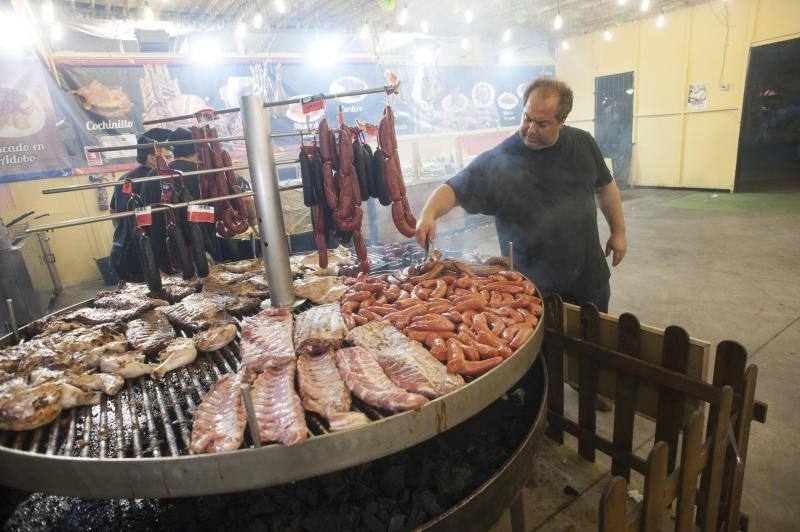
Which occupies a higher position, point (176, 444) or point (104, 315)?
point (104, 315)

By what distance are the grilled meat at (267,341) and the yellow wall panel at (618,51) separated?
15.3m

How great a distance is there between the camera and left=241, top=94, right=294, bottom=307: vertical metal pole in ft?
7.98

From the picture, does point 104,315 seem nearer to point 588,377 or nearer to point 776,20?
point 588,377

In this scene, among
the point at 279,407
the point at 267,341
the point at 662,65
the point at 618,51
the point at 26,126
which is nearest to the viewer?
the point at 279,407

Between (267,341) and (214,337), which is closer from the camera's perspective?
(267,341)

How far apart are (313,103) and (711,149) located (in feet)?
45.2

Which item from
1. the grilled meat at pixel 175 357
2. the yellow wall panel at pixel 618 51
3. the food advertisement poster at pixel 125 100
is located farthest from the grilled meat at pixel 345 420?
the yellow wall panel at pixel 618 51

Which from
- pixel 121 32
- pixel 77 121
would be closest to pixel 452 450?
pixel 77 121

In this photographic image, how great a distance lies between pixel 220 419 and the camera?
172 cm

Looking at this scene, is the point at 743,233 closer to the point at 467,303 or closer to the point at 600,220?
the point at 600,220

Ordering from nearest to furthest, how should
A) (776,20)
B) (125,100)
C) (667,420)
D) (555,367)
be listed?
(667,420) → (555,367) → (125,100) → (776,20)

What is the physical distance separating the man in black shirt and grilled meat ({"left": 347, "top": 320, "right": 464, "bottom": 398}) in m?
1.23

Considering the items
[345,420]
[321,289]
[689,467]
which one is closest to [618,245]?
[689,467]

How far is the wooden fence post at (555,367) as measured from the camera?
316 cm
